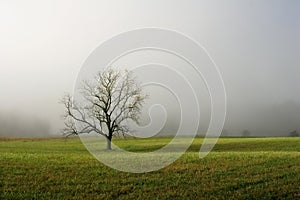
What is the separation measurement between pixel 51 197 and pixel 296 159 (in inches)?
922

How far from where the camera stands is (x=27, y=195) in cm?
2022

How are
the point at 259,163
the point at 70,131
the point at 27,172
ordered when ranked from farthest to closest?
the point at 70,131 → the point at 259,163 → the point at 27,172

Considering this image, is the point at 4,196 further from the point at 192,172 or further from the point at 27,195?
the point at 192,172

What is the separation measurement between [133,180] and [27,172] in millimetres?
7818

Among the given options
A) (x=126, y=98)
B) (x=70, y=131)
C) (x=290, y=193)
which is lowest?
(x=290, y=193)

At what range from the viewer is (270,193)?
21.2 metres

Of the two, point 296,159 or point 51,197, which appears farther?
point 296,159

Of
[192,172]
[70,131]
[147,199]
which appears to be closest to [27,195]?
[147,199]

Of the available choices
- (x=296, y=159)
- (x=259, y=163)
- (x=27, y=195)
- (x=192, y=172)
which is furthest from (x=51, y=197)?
(x=296, y=159)

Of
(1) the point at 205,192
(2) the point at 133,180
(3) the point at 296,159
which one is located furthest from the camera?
(3) the point at 296,159

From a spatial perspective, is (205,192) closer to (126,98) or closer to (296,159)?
(296,159)

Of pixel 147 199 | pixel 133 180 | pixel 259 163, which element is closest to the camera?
pixel 147 199

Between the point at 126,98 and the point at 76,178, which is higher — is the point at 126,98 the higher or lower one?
the higher one

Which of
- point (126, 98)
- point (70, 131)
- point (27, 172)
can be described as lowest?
point (27, 172)
